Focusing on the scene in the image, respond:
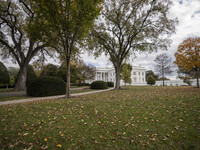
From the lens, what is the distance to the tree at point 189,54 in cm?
1560

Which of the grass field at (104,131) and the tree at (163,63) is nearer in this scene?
the grass field at (104,131)

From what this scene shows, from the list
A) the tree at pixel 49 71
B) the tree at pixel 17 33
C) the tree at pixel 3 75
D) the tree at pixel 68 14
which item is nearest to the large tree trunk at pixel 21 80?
the tree at pixel 17 33

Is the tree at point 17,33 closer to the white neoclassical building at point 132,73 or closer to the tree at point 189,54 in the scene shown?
the tree at point 189,54

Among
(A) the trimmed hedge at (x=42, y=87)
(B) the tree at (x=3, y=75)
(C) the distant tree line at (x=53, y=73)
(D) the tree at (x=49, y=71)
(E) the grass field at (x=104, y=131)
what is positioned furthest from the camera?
(D) the tree at (x=49, y=71)

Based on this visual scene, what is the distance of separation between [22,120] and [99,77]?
69245 mm

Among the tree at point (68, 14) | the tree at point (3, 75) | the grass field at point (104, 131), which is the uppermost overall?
the tree at point (68, 14)

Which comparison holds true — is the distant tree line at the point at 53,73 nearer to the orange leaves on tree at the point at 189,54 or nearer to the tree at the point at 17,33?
the tree at the point at 17,33

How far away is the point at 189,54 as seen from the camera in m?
16.0

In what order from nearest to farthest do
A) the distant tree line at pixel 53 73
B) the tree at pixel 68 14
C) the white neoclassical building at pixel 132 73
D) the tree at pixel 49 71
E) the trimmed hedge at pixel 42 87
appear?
the tree at pixel 68 14, the trimmed hedge at pixel 42 87, the distant tree line at pixel 53 73, the tree at pixel 49 71, the white neoclassical building at pixel 132 73

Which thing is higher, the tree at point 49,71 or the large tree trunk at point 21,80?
the tree at point 49,71

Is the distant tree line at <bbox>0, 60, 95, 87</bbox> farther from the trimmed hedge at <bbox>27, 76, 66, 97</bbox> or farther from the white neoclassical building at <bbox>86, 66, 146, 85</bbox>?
the white neoclassical building at <bbox>86, 66, 146, 85</bbox>

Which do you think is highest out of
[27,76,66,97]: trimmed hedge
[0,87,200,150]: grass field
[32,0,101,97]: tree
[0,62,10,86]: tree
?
[32,0,101,97]: tree

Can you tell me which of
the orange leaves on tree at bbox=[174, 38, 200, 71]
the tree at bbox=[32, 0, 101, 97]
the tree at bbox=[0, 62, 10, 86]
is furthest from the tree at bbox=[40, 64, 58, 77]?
the orange leaves on tree at bbox=[174, 38, 200, 71]

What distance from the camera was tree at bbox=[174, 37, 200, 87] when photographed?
15.6 m
